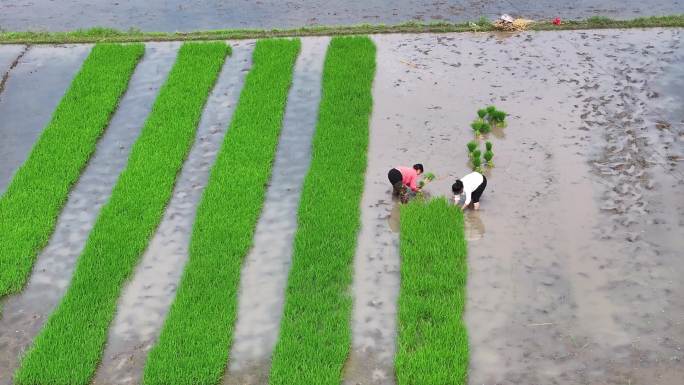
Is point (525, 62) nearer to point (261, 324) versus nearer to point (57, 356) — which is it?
point (261, 324)

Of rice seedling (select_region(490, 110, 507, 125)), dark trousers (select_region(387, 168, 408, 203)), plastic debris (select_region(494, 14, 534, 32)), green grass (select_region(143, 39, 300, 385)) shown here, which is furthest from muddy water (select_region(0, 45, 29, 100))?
plastic debris (select_region(494, 14, 534, 32))

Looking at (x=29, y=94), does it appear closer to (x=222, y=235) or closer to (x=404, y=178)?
(x=222, y=235)

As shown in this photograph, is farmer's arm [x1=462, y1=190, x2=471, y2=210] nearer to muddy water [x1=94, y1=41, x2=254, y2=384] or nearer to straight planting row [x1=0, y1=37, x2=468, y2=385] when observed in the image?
straight planting row [x1=0, y1=37, x2=468, y2=385]

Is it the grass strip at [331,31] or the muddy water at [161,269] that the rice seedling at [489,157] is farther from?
the grass strip at [331,31]

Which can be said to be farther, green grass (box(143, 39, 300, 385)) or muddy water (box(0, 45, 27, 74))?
muddy water (box(0, 45, 27, 74))

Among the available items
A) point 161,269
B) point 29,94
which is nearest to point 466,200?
point 161,269
